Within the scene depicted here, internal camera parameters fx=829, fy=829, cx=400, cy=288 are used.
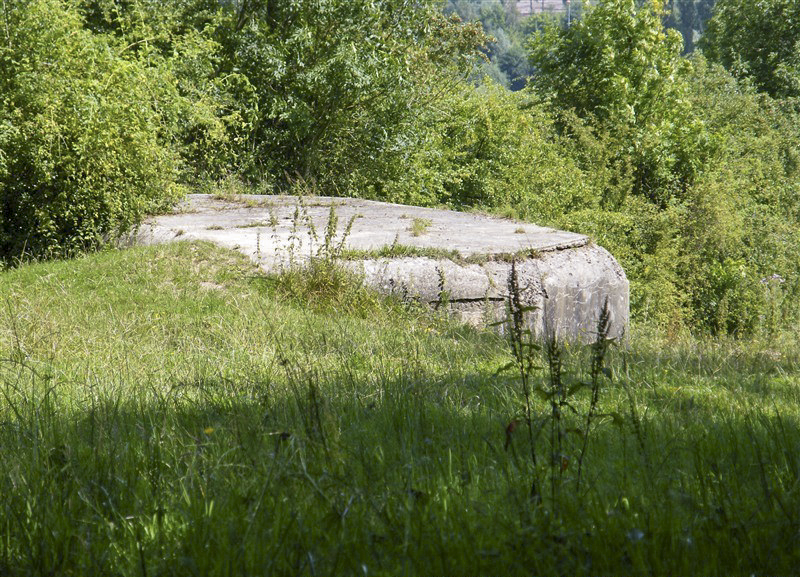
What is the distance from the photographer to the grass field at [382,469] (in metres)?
1.98

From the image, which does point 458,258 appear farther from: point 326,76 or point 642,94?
point 642,94

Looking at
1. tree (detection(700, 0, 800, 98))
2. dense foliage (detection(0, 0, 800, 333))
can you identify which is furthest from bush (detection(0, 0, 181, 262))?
tree (detection(700, 0, 800, 98))

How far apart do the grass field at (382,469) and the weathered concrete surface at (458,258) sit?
1.91m

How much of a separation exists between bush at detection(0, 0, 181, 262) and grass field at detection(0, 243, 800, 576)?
149 inches

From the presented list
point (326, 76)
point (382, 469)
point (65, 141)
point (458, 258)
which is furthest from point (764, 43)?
point (382, 469)

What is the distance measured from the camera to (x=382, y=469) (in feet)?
8.61

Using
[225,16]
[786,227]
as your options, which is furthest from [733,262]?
[225,16]

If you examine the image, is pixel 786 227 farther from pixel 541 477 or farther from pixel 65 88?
pixel 541 477

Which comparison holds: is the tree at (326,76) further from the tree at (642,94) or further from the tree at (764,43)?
the tree at (764,43)

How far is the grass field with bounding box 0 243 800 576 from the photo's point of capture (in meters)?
1.98

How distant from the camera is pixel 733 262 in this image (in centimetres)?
2002

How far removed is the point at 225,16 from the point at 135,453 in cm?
1497

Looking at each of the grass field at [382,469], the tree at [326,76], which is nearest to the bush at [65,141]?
the grass field at [382,469]

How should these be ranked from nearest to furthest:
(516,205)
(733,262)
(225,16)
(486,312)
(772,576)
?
(772,576) → (486,312) → (225,16) → (516,205) → (733,262)
